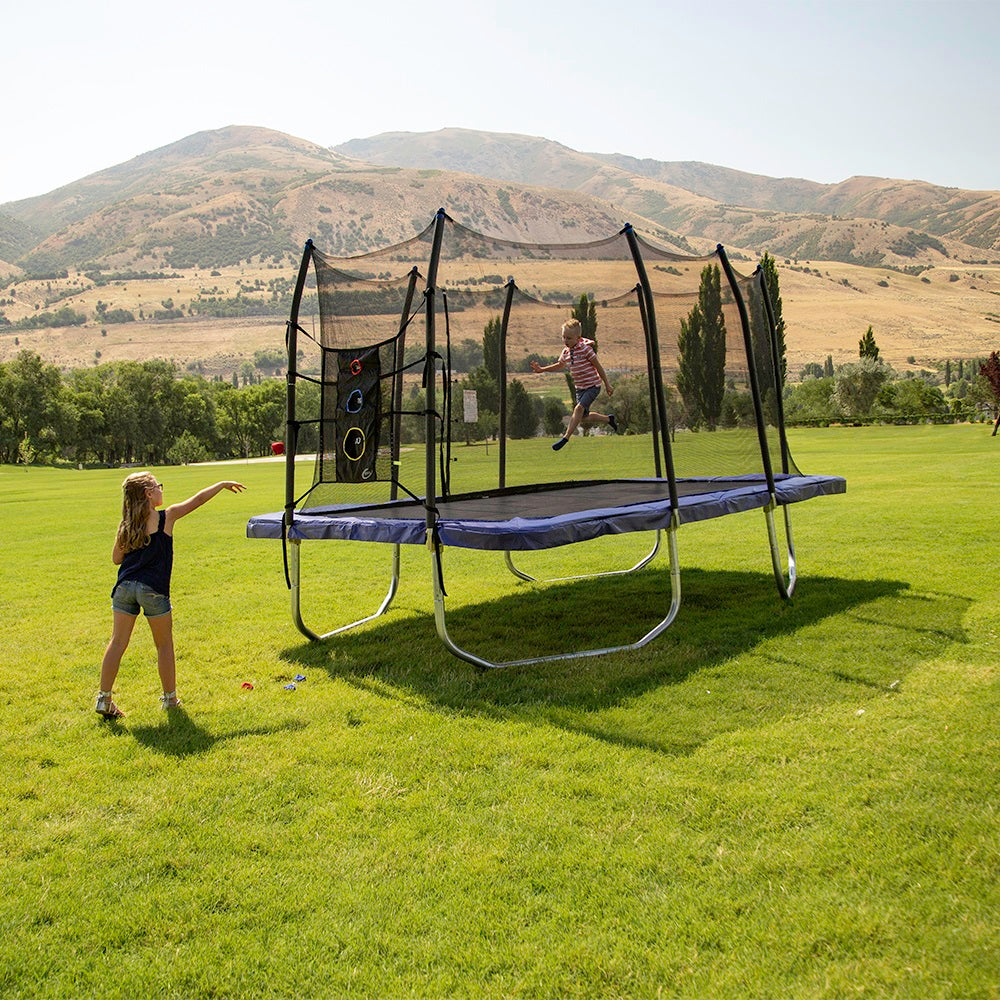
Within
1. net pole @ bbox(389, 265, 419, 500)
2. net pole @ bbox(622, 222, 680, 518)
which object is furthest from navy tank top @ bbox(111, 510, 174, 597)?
net pole @ bbox(622, 222, 680, 518)

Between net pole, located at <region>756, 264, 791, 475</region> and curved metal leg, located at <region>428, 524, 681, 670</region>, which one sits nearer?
curved metal leg, located at <region>428, 524, 681, 670</region>

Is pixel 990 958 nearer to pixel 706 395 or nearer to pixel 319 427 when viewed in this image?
Result: pixel 319 427

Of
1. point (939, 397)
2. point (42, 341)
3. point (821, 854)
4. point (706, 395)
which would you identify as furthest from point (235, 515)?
point (42, 341)

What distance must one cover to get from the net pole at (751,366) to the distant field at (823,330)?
4531 inches

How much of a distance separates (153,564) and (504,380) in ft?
15.8

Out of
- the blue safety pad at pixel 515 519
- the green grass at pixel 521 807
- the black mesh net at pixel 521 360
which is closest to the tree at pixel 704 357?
the black mesh net at pixel 521 360

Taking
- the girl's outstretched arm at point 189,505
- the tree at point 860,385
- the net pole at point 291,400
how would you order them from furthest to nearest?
the tree at point 860,385
the net pole at point 291,400
the girl's outstretched arm at point 189,505

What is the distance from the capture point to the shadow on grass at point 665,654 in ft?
16.2

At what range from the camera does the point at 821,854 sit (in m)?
3.29

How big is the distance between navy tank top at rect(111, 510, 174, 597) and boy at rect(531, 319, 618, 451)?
4729 mm

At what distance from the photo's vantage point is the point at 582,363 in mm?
9180

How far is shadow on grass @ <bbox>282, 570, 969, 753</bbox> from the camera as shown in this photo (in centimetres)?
495

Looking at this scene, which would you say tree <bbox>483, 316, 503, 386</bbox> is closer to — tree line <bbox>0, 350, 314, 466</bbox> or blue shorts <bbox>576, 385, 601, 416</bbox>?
blue shorts <bbox>576, 385, 601, 416</bbox>

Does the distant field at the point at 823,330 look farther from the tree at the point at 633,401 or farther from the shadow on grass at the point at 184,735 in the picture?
the shadow on grass at the point at 184,735
